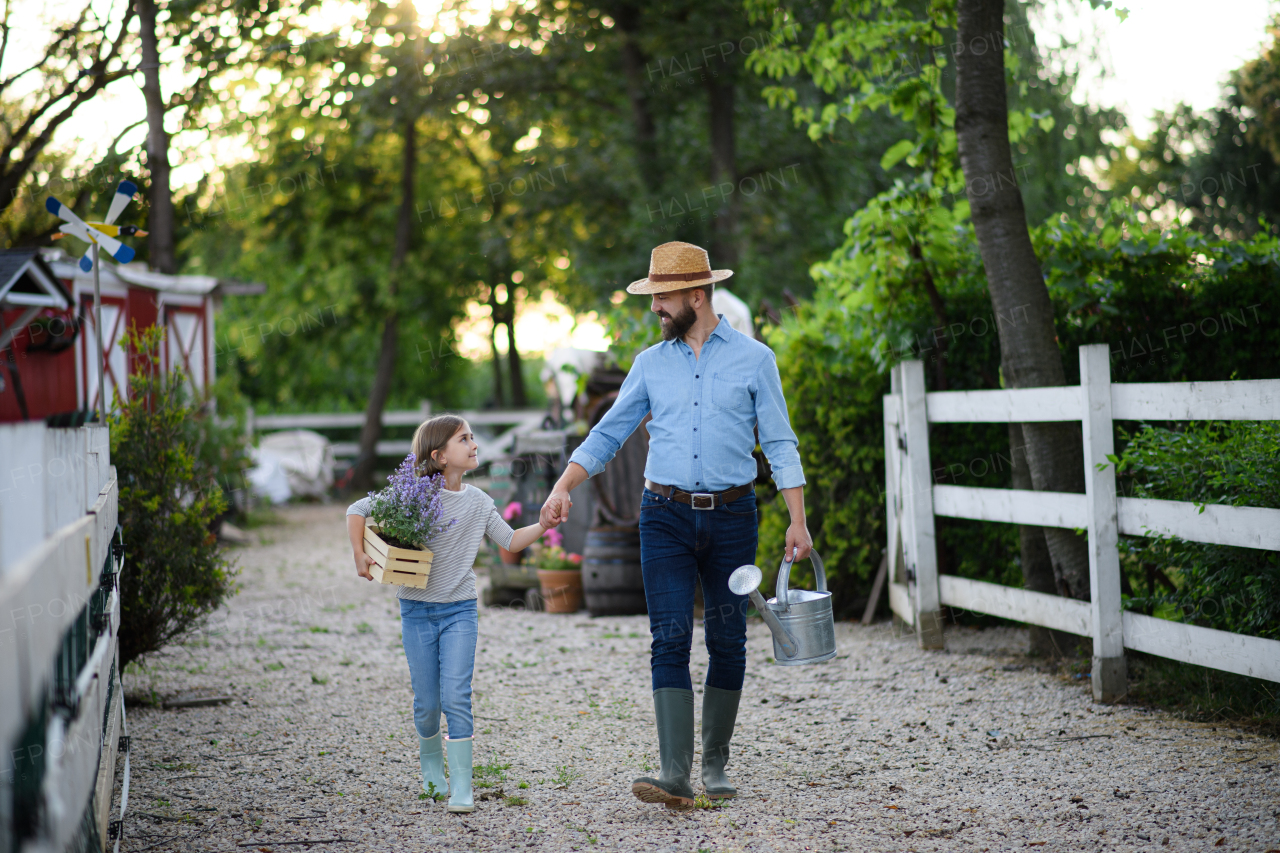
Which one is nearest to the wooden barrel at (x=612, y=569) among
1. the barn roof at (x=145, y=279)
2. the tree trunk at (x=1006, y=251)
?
the tree trunk at (x=1006, y=251)

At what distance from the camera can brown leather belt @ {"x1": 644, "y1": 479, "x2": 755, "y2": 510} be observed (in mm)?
3734

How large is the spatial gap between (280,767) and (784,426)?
2.46m

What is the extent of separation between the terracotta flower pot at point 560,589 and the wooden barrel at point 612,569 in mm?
369

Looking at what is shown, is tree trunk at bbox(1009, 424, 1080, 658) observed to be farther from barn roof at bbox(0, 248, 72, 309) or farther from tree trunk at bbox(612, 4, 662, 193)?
tree trunk at bbox(612, 4, 662, 193)

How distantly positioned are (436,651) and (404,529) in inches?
19.1

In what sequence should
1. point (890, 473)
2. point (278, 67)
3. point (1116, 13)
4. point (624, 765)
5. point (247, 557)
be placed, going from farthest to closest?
point (278, 67) < point (247, 557) < point (890, 473) < point (1116, 13) < point (624, 765)

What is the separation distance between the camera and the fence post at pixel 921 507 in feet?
20.9

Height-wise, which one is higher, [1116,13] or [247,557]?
[1116,13]

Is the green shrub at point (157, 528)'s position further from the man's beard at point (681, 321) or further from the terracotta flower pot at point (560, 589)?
the terracotta flower pot at point (560, 589)

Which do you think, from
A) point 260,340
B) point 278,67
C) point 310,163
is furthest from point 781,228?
point 260,340

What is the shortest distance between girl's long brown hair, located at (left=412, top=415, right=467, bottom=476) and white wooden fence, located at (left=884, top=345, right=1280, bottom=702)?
2879 mm

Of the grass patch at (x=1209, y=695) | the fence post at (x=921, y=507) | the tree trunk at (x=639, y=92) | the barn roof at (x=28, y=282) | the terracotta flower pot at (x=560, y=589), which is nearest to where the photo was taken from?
the grass patch at (x=1209, y=695)

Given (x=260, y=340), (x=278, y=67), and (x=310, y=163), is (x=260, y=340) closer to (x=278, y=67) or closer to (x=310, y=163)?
(x=310, y=163)

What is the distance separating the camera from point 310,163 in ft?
70.0
